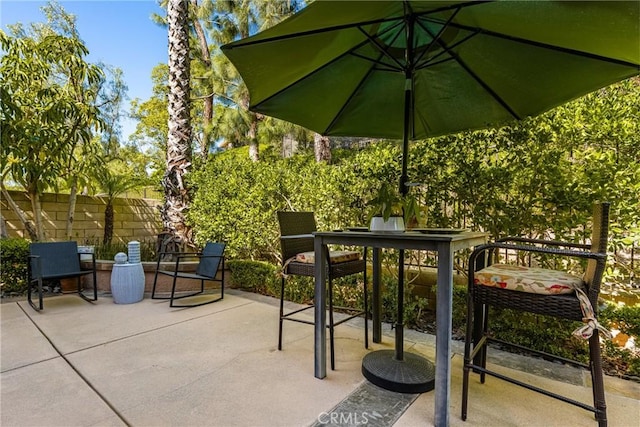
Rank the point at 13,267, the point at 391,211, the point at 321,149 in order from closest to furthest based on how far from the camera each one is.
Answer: the point at 391,211 → the point at 13,267 → the point at 321,149

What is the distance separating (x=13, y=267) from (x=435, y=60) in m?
5.51

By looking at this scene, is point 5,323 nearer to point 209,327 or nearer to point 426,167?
point 209,327

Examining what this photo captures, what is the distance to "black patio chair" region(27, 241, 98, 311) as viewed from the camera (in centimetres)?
344

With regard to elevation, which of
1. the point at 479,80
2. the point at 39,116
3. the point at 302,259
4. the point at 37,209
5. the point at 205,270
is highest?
the point at 39,116

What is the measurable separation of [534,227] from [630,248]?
626mm

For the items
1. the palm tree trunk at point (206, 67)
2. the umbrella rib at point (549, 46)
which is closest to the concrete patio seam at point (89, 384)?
the umbrella rib at point (549, 46)

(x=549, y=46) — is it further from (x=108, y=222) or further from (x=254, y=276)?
(x=108, y=222)

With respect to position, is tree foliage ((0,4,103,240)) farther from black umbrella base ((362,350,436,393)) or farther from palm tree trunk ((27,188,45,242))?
black umbrella base ((362,350,436,393))

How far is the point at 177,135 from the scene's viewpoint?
5074mm

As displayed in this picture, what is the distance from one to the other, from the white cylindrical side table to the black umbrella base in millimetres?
3092

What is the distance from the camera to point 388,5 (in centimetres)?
153

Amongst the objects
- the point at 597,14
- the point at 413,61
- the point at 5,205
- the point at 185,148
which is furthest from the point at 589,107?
the point at 5,205

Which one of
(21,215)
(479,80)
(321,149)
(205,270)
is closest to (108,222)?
(21,215)

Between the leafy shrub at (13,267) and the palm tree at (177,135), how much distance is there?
5.64 ft
